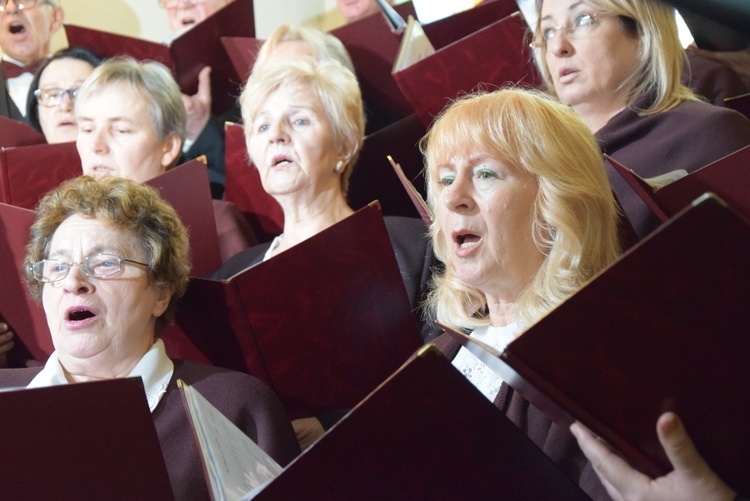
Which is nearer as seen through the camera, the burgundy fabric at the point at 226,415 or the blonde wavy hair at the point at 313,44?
the burgundy fabric at the point at 226,415

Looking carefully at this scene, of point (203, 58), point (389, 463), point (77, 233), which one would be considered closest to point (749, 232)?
point (389, 463)

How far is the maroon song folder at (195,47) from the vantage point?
9.87 ft

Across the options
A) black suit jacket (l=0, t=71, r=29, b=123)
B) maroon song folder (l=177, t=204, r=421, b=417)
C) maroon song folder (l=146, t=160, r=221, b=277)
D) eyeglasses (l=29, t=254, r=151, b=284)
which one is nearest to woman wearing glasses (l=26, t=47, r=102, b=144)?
black suit jacket (l=0, t=71, r=29, b=123)

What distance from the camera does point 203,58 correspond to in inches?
121

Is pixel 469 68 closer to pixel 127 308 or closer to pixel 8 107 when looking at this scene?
pixel 127 308

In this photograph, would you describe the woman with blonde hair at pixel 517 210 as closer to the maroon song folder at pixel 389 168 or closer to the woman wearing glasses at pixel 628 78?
the woman wearing glasses at pixel 628 78

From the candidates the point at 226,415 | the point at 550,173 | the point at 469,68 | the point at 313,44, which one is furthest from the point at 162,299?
the point at 313,44

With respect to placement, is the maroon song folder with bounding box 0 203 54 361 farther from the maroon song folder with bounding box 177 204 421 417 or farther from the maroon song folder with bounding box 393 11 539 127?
the maroon song folder with bounding box 393 11 539 127

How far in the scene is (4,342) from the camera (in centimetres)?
211

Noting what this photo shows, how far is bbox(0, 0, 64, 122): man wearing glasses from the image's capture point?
328 centimetres

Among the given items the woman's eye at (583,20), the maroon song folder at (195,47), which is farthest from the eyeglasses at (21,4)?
the woman's eye at (583,20)

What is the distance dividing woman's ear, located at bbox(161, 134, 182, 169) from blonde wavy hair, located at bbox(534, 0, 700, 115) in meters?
1.30

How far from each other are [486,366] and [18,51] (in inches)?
96.4

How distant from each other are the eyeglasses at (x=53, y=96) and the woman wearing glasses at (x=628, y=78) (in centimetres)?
156
